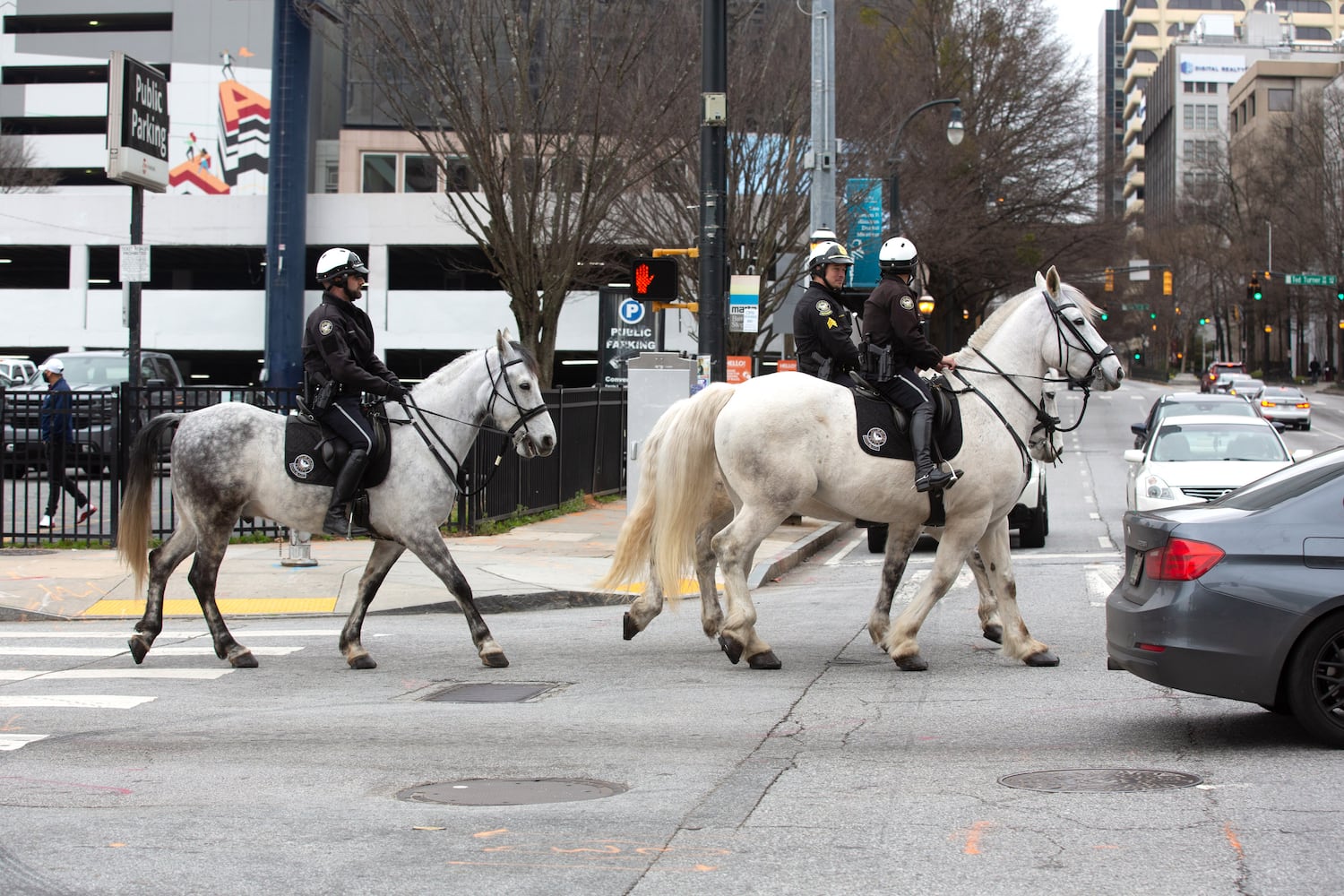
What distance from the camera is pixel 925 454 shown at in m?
9.30

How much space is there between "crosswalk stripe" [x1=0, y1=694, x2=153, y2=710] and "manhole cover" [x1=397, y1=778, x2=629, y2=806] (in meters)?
2.96

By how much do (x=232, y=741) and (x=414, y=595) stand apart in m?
5.83

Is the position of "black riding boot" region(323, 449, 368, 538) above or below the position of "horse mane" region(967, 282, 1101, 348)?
below

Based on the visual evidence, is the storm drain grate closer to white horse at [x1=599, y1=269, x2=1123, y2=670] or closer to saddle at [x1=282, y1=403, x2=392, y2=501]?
white horse at [x1=599, y1=269, x2=1123, y2=670]

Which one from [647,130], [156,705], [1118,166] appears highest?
[1118,166]

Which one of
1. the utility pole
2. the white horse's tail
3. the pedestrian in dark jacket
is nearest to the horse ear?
the white horse's tail

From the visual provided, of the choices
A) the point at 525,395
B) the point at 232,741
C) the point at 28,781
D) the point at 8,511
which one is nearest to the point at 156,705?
the point at 232,741

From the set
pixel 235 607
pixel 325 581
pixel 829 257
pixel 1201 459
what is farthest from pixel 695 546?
pixel 1201 459

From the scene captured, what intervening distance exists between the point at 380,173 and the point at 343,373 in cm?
4311

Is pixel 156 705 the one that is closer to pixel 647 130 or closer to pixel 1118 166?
pixel 647 130

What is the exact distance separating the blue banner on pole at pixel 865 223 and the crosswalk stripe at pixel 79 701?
2497 centimetres

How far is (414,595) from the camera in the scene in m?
13.4

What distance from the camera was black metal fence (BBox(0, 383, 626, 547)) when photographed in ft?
53.9

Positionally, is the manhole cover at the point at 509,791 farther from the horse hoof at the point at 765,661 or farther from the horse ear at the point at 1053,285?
the horse ear at the point at 1053,285
